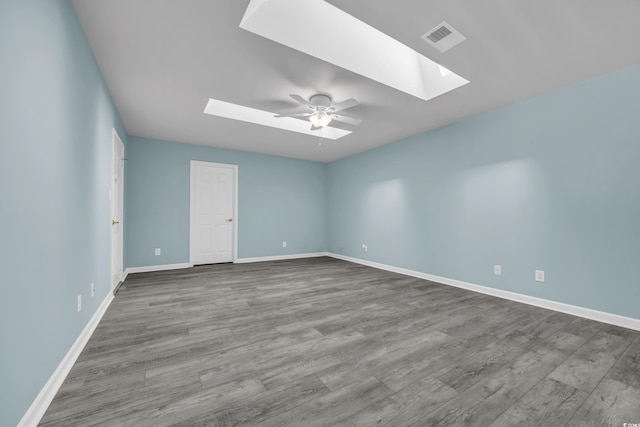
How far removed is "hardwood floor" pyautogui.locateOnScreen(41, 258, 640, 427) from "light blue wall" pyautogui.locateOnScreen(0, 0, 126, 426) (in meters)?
0.36

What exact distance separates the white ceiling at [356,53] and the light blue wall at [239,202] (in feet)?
4.13

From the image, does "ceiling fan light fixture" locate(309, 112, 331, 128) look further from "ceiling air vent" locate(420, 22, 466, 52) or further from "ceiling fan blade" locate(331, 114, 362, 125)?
"ceiling air vent" locate(420, 22, 466, 52)

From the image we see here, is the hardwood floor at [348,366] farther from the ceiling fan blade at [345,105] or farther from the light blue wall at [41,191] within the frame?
the ceiling fan blade at [345,105]

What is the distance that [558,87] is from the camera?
292cm

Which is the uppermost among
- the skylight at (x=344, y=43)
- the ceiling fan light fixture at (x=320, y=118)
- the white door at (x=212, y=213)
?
the skylight at (x=344, y=43)

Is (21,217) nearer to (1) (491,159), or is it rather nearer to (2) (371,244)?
(1) (491,159)

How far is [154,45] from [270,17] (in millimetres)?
1071

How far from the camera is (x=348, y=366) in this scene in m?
1.79

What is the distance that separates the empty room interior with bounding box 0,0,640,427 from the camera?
1.36 meters

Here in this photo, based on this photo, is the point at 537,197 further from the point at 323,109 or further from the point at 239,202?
the point at 239,202

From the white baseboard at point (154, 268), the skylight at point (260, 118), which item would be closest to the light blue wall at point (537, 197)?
the skylight at point (260, 118)

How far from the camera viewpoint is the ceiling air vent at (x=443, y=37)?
203cm

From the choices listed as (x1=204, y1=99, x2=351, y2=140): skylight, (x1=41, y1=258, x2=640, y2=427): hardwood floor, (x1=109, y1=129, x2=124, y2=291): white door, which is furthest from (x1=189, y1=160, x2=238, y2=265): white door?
(x1=41, y1=258, x2=640, y2=427): hardwood floor

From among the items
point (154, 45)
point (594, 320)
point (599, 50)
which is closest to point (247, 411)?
point (154, 45)
